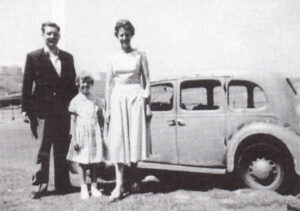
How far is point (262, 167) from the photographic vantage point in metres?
4.97

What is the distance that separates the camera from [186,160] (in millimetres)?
5461

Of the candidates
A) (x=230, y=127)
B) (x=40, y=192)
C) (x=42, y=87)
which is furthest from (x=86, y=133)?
(x=230, y=127)

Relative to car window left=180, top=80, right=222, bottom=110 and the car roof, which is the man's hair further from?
the car roof

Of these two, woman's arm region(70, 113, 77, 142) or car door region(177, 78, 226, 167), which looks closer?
woman's arm region(70, 113, 77, 142)

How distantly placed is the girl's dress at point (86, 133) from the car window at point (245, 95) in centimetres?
194

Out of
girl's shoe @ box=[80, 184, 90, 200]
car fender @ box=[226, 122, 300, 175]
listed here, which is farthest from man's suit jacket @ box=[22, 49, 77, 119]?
car fender @ box=[226, 122, 300, 175]

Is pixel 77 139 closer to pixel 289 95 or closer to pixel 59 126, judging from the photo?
pixel 59 126

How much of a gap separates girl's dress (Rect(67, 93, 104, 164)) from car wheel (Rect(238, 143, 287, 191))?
1933 mm

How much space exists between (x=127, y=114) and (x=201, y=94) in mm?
1596

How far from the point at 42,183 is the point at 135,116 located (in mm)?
1552

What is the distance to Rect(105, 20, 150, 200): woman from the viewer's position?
15.3ft

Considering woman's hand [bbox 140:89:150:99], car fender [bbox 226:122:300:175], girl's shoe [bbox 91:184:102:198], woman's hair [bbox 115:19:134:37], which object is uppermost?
woman's hair [bbox 115:19:134:37]

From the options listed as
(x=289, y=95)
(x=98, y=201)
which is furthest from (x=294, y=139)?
(x=98, y=201)

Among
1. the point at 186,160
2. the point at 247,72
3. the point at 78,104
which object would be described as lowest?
the point at 186,160
